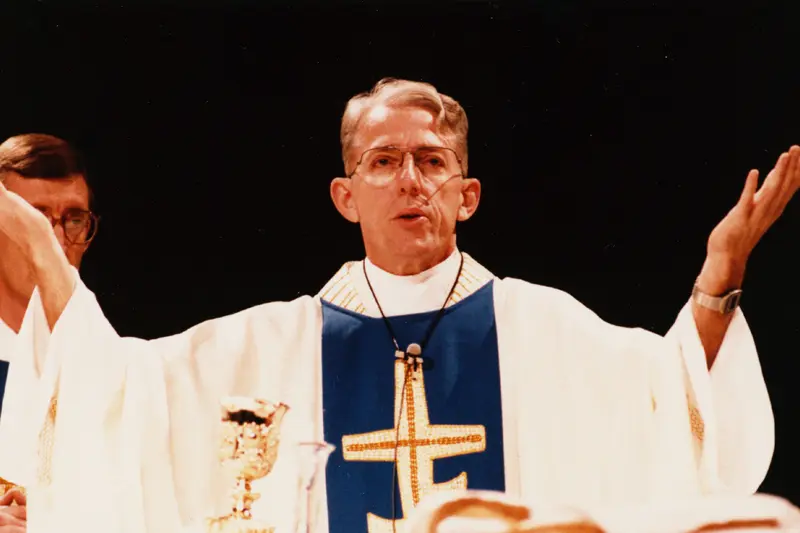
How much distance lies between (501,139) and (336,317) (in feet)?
3.21

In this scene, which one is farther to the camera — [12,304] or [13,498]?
[12,304]

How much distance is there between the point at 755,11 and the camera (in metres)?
3.54

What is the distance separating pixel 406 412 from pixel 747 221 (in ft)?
3.72

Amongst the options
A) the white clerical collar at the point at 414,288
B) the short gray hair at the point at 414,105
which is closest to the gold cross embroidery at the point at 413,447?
the white clerical collar at the point at 414,288

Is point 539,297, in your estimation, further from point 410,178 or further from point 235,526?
point 235,526

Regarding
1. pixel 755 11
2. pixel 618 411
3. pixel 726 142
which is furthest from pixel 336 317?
pixel 755 11

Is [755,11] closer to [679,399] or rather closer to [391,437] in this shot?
[679,399]

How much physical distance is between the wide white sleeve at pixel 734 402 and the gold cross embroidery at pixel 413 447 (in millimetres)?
657

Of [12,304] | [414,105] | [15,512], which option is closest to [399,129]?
[414,105]

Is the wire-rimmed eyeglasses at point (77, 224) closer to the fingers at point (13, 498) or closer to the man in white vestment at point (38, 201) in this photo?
the man in white vestment at point (38, 201)

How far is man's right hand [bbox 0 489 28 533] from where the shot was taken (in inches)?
111

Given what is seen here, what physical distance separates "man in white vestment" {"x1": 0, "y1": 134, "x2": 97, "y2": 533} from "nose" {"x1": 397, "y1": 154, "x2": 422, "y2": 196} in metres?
1.23

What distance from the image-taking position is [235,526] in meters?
1.98

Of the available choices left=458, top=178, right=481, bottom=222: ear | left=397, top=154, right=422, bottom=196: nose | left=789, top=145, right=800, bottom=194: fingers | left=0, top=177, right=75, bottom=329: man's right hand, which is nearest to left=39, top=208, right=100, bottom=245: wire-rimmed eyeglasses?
left=0, top=177, right=75, bottom=329: man's right hand
